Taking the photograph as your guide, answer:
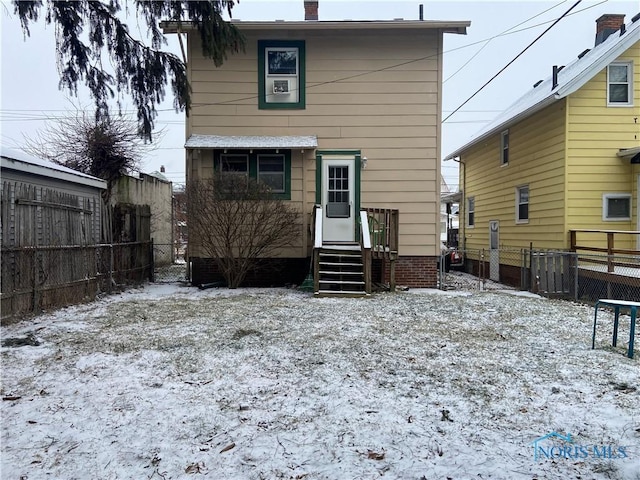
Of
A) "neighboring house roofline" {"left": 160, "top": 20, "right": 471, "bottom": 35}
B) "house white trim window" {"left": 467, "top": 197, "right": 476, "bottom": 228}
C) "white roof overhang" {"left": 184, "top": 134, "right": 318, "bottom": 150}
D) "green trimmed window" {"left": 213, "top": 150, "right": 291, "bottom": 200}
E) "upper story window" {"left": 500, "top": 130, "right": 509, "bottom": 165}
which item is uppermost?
"neighboring house roofline" {"left": 160, "top": 20, "right": 471, "bottom": 35}

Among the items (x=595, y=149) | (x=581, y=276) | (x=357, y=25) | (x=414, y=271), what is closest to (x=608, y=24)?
(x=595, y=149)

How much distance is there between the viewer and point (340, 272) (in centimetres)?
908

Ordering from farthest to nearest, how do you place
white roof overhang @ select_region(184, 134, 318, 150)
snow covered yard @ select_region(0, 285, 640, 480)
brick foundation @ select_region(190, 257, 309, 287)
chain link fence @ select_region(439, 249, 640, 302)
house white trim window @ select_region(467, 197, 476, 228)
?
1. house white trim window @ select_region(467, 197, 476, 228)
2. brick foundation @ select_region(190, 257, 309, 287)
3. white roof overhang @ select_region(184, 134, 318, 150)
4. chain link fence @ select_region(439, 249, 640, 302)
5. snow covered yard @ select_region(0, 285, 640, 480)

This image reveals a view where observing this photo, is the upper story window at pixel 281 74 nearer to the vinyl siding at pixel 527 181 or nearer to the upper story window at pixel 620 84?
the vinyl siding at pixel 527 181

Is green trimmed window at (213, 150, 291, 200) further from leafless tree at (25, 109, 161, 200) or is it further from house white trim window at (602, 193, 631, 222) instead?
house white trim window at (602, 193, 631, 222)

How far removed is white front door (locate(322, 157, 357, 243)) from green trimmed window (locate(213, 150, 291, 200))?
0.97 metres

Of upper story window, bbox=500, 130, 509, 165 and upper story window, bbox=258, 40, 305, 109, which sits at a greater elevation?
upper story window, bbox=258, 40, 305, 109

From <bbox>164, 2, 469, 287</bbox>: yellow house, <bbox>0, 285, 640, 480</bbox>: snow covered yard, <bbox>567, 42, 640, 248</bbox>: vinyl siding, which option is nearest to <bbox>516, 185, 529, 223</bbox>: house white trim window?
<bbox>567, 42, 640, 248</bbox>: vinyl siding

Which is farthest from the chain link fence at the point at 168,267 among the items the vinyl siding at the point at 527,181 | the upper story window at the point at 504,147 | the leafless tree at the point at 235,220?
the upper story window at the point at 504,147

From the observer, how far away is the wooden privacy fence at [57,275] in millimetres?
5996

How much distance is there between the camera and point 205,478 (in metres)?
2.54

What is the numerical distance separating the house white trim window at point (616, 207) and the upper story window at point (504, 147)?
13.6 feet

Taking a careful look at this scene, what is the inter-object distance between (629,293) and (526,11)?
9.15 m

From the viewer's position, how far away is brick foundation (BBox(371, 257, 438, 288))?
34.9 feet
